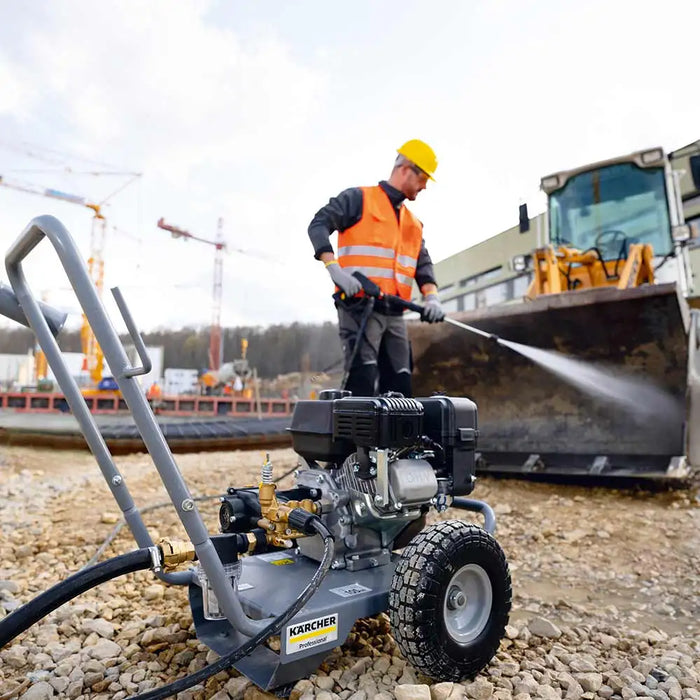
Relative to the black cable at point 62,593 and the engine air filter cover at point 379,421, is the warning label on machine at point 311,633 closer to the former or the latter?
the black cable at point 62,593

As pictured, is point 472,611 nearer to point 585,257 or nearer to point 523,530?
point 523,530

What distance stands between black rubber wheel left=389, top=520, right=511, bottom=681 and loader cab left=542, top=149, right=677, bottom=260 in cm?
471

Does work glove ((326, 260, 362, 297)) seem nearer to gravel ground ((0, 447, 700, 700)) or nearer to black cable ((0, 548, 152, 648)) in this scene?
gravel ground ((0, 447, 700, 700))

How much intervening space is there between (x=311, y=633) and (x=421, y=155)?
2.20 meters

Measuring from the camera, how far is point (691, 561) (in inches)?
119

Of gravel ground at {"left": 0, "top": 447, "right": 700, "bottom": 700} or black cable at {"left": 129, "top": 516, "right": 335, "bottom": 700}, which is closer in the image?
black cable at {"left": 129, "top": 516, "right": 335, "bottom": 700}

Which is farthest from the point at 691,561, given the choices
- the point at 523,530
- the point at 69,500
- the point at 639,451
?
the point at 69,500

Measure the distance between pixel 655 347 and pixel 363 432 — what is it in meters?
3.39

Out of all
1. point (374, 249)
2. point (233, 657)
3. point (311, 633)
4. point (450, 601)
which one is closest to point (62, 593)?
point (233, 657)

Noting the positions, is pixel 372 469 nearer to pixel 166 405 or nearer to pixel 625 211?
pixel 625 211

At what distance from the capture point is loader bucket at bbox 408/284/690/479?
420cm

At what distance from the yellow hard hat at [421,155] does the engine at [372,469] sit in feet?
4.25

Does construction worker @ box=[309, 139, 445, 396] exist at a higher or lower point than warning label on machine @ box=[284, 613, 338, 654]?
higher

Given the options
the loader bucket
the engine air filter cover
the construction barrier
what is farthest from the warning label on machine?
the construction barrier
